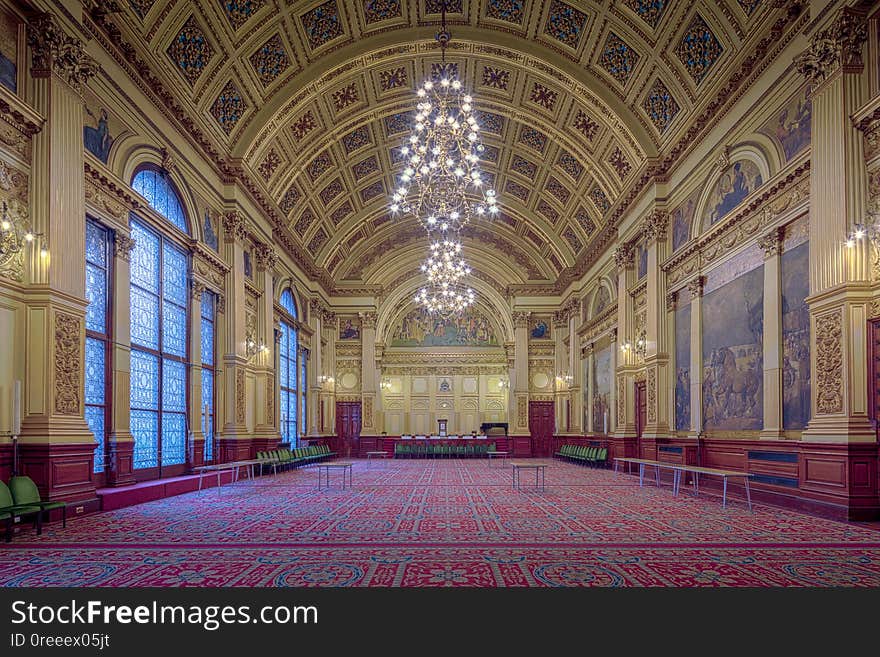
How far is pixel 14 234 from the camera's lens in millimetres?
8867

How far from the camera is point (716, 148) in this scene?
46.6 ft

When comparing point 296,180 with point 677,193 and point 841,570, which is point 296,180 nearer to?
point 677,193

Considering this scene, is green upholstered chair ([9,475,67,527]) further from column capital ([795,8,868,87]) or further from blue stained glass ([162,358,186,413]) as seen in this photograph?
column capital ([795,8,868,87])

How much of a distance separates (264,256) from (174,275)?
584 centimetres

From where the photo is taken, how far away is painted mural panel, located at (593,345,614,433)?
23.0m

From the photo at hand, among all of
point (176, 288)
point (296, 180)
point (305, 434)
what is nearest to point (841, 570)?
point (176, 288)

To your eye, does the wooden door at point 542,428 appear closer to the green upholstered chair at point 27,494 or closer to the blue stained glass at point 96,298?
the blue stained glass at point 96,298

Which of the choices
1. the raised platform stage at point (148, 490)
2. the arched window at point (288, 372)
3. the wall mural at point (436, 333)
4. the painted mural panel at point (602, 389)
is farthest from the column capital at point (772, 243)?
the wall mural at point (436, 333)

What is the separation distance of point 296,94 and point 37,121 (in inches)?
363

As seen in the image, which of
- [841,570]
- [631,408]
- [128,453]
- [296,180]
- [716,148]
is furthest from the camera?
[296,180]

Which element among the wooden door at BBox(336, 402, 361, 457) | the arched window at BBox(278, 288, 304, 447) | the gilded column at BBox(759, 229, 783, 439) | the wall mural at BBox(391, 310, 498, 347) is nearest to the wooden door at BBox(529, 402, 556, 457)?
the wall mural at BBox(391, 310, 498, 347)

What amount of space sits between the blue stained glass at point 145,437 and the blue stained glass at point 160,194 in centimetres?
403

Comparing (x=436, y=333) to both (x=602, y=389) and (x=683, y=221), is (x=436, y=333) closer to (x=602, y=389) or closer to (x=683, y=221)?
(x=602, y=389)

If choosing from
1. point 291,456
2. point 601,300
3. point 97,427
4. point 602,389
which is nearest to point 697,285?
point 602,389
